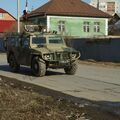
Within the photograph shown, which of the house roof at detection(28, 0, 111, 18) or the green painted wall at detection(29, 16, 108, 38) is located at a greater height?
the house roof at detection(28, 0, 111, 18)

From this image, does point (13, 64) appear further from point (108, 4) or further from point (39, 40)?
point (108, 4)

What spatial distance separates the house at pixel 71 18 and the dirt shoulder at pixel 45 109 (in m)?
45.0

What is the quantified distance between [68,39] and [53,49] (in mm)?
18393

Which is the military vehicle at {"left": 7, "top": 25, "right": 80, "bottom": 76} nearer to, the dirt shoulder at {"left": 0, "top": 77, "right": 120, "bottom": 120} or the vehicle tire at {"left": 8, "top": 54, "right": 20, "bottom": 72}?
the vehicle tire at {"left": 8, "top": 54, "right": 20, "bottom": 72}

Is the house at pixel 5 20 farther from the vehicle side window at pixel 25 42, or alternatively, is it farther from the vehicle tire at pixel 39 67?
the vehicle tire at pixel 39 67

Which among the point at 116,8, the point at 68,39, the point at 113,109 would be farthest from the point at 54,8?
the point at 116,8

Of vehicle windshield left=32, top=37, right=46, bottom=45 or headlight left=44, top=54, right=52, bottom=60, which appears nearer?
headlight left=44, top=54, right=52, bottom=60

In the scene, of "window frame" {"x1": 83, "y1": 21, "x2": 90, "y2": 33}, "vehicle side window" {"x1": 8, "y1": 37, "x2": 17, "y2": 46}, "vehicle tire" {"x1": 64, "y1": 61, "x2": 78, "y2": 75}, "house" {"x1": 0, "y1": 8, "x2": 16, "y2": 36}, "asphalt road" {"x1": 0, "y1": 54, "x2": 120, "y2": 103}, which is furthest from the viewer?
"house" {"x1": 0, "y1": 8, "x2": 16, "y2": 36}

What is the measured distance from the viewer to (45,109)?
10125 mm

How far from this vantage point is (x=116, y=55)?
Result: 3053 centimetres

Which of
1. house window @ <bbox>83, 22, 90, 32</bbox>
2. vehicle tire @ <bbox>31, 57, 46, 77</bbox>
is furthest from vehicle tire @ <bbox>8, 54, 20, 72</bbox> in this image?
house window @ <bbox>83, 22, 90, 32</bbox>

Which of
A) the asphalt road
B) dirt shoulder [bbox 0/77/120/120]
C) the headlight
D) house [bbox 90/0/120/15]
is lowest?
the asphalt road

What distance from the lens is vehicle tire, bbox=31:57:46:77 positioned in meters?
19.2

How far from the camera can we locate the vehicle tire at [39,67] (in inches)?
756
